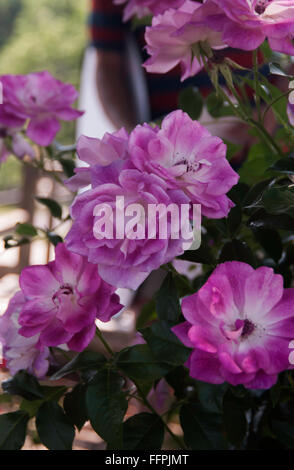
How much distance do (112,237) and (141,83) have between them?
1.08m

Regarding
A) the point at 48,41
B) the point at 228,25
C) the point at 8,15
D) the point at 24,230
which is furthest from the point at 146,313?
the point at 8,15

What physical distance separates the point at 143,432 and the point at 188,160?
129 mm

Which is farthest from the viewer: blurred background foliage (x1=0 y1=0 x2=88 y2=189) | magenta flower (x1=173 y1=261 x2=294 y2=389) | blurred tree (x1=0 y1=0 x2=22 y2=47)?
blurred tree (x1=0 y1=0 x2=22 y2=47)

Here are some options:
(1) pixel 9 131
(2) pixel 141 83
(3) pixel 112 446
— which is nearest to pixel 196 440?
(3) pixel 112 446

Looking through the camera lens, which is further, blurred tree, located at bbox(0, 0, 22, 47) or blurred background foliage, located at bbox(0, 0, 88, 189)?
blurred tree, located at bbox(0, 0, 22, 47)

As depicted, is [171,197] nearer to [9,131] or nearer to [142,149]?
[142,149]

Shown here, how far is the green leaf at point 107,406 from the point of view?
0.76ft

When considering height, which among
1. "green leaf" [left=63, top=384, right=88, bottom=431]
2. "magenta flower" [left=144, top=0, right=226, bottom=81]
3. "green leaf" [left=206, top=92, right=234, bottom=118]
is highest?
"magenta flower" [left=144, top=0, right=226, bottom=81]

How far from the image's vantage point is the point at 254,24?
0.76 ft

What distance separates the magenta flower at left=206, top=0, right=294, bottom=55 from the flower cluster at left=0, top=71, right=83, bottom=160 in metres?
0.16

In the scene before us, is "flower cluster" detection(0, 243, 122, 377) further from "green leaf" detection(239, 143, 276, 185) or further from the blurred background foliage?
the blurred background foliage

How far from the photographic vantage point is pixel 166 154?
22 centimetres

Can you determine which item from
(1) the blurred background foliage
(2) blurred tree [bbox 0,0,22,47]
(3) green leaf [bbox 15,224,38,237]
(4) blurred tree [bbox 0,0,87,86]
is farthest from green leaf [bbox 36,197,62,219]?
(2) blurred tree [bbox 0,0,22,47]

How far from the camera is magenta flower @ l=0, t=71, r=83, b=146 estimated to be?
0.36 m
